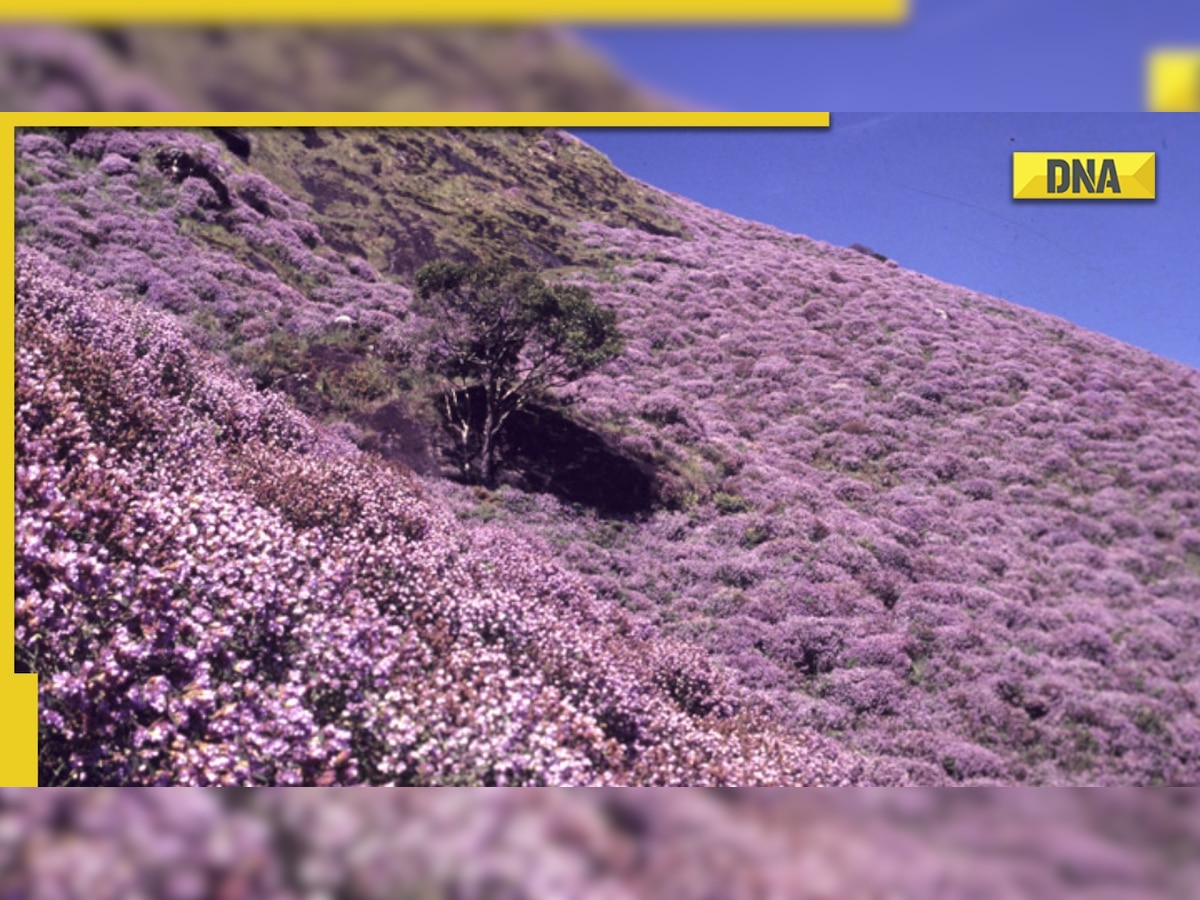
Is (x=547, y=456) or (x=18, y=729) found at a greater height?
(x=547, y=456)

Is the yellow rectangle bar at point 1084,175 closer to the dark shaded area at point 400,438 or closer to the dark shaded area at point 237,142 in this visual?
the dark shaded area at point 400,438

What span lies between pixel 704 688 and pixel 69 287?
5.94m

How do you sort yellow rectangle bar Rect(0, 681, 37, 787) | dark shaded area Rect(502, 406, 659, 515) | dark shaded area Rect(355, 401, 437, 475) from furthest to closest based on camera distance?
dark shaded area Rect(502, 406, 659, 515)
dark shaded area Rect(355, 401, 437, 475)
yellow rectangle bar Rect(0, 681, 37, 787)

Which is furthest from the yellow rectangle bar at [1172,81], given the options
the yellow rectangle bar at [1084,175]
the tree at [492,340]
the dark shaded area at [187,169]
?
the dark shaded area at [187,169]

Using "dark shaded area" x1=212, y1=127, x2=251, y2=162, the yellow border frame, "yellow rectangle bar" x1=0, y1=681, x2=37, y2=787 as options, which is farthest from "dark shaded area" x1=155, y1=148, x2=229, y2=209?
"yellow rectangle bar" x1=0, y1=681, x2=37, y2=787

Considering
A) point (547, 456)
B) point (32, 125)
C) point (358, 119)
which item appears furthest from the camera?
point (547, 456)

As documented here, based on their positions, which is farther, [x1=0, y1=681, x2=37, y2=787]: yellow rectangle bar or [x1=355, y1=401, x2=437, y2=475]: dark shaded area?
[x1=355, y1=401, x2=437, y2=475]: dark shaded area

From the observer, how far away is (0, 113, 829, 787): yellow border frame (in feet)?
12.8

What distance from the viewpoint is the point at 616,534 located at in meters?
7.82

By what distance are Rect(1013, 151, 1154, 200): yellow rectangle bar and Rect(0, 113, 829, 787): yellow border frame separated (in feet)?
6.30

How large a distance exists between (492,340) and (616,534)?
1938 mm

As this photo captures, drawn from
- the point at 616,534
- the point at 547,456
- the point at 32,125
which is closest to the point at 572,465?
the point at 547,456

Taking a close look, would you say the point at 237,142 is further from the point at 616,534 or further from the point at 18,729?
the point at 616,534

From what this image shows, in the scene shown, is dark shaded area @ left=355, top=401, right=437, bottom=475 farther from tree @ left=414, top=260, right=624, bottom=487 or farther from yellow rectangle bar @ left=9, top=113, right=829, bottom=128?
yellow rectangle bar @ left=9, top=113, right=829, bottom=128
